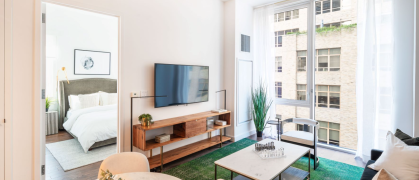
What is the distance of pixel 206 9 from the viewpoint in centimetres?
408

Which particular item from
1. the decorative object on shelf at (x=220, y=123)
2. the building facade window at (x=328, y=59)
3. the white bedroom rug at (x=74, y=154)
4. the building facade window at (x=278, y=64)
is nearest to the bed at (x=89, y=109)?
the white bedroom rug at (x=74, y=154)

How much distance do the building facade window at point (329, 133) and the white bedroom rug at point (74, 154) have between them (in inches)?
146

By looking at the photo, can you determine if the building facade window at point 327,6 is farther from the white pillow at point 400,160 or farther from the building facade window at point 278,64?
the white pillow at point 400,160

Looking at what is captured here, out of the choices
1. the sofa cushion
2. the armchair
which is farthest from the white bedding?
the sofa cushion

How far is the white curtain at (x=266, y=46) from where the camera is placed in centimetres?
447

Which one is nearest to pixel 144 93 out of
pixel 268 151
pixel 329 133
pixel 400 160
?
pixel 268 151

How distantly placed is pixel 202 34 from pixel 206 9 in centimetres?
50

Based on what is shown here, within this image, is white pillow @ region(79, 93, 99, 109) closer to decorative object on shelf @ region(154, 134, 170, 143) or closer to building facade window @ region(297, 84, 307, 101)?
decorative object on shelf @ region(154, 134, 170, 143)

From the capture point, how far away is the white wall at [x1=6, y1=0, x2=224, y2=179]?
215 centimetres

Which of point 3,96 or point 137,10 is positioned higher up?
point 137,10

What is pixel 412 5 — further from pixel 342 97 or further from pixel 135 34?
pixel 135 34

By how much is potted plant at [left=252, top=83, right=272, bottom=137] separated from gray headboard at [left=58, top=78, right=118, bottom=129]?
12.2 ft

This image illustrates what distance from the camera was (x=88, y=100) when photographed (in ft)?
16.9

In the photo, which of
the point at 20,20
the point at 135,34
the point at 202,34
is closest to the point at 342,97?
the point at 202,34
